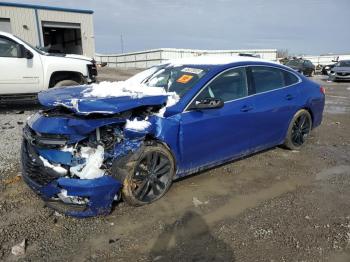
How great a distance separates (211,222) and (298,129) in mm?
3223

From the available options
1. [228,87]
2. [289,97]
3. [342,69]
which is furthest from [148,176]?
[342,69]

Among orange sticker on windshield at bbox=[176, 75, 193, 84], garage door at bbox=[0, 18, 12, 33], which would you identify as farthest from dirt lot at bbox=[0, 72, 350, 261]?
garage door at bbox=[0, 18, 12, 33]

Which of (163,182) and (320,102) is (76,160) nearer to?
(163,182)

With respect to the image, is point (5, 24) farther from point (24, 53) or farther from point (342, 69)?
point (342, 69)

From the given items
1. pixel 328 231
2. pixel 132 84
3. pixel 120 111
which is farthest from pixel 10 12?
pixel 328 231

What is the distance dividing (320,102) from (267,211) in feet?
11.1

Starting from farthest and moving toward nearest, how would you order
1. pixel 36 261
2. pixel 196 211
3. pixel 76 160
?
pixel 196 211
pixel 76 160
pixel 36 261

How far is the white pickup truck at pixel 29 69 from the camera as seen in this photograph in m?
8.70

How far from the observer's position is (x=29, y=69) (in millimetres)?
8945

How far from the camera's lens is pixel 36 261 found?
3076 millimetres

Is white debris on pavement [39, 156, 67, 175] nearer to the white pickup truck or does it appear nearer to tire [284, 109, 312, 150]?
tire [284, 109, 312, 150]

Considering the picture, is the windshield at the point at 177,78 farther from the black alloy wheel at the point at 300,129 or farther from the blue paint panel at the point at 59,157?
the black alloy wheel at the point at 300,129

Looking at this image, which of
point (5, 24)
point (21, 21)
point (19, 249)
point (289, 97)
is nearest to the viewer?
point (19, 249)

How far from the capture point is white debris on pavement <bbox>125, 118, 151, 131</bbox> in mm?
3825
